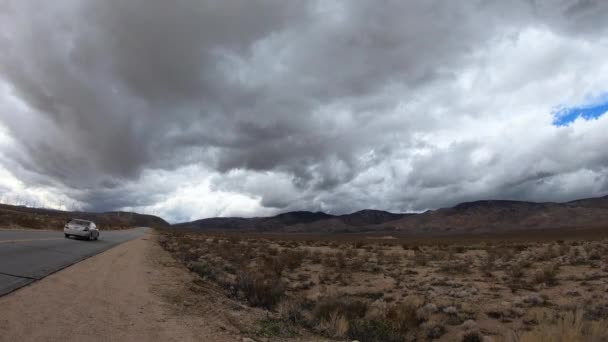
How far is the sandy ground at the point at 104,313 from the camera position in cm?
643

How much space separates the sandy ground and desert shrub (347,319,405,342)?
248cm

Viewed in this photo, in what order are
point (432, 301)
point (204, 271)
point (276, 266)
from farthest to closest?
1. point (276, 266)
2. point (204, 271)
3. point (432, 301)

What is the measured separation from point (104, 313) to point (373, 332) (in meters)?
5.30

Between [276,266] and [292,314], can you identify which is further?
[276,266]

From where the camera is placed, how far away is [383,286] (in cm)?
1712

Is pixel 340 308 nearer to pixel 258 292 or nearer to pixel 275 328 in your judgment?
pixel 258 292

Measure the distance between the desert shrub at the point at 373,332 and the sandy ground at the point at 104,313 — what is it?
248 cm

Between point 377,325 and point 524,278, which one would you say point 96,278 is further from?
point 524,278

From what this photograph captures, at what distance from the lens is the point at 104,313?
7809mm

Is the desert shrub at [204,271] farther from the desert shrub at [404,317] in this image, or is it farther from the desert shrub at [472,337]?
the desert shrub at [472,337]

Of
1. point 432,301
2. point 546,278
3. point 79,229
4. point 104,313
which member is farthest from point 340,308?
point 79,229

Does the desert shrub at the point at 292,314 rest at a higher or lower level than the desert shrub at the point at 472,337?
higher

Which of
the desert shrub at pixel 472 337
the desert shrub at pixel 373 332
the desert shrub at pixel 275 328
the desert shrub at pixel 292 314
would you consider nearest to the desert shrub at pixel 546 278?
the desert shrub at pixel 472 337

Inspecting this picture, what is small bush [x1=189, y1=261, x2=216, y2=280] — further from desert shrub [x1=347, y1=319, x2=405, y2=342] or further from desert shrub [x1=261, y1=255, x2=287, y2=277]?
desert shrub [x1=347, y1=319, x2=405, y2=342]
